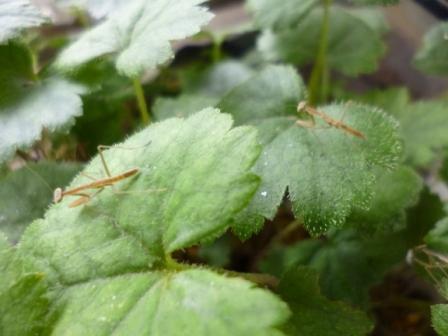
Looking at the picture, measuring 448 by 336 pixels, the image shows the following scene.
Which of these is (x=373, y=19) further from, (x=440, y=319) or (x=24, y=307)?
(x=24, y=307)

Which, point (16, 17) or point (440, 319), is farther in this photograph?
point (16, 17)

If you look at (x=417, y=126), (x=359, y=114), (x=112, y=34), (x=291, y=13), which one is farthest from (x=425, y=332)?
(x=112, y=34)

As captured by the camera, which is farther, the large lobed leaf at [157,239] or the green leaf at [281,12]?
the green leaf at [281,12]

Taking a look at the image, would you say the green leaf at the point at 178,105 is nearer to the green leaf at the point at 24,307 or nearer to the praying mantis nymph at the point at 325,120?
the praying mantis nymph at the point at 325,120

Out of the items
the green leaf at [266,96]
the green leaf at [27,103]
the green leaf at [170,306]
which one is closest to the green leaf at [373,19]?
the green leaf at [266,96]

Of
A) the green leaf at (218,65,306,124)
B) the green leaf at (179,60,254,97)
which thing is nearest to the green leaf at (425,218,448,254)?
the green leaf at (218,65,306,124)

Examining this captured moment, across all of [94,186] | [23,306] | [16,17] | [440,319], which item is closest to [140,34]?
[16,17]
